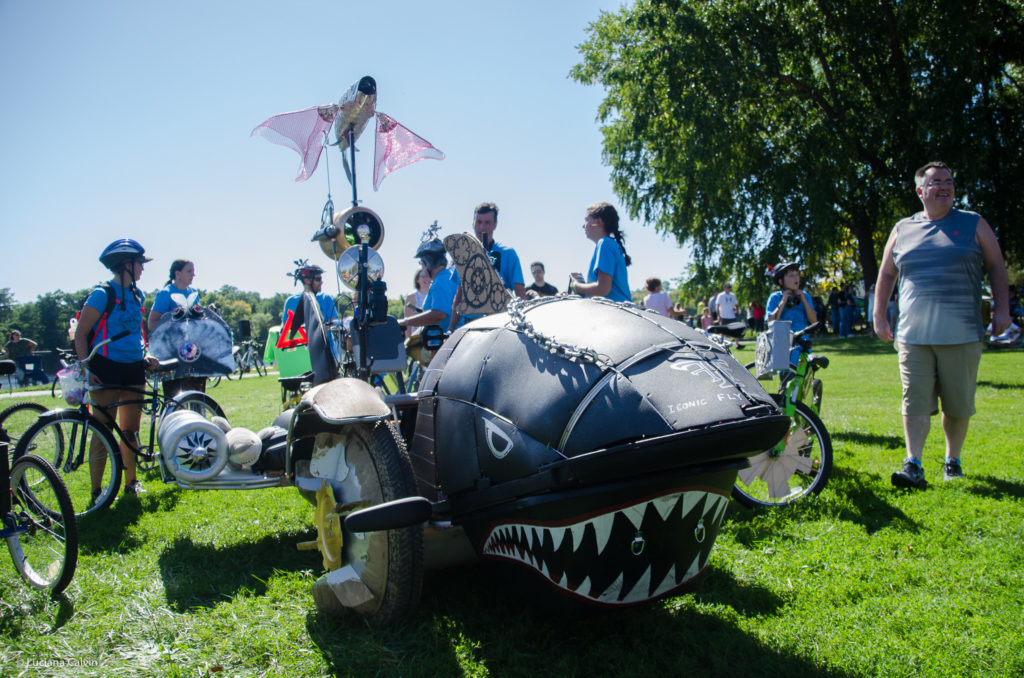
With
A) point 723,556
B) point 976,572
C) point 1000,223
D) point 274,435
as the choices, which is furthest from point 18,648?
point 1000,223

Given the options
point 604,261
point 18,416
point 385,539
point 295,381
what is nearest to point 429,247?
point 604,261

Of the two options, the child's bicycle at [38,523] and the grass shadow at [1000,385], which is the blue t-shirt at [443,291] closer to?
the child's bicycle at [38,523]

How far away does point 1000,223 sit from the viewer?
16812 mm

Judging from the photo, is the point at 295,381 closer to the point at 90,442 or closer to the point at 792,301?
the point at 90,442

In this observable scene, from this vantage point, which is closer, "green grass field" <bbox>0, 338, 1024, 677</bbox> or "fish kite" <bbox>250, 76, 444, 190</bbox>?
"green grass field" <bbox>0, 338, 1024, 677</bbox>

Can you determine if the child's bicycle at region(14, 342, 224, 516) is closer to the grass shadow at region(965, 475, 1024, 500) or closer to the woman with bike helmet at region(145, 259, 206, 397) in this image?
the woman with bike helmet at region(145, 259, 206, 397)

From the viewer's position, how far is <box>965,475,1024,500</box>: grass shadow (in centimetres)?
416

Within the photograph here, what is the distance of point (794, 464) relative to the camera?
13.9 feet

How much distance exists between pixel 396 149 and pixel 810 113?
1900 cm

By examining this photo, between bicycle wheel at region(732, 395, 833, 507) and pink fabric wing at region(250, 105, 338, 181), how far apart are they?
354cm

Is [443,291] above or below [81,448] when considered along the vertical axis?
above

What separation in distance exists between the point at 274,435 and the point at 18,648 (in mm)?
1519

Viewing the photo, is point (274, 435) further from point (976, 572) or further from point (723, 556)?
point (976, 572)

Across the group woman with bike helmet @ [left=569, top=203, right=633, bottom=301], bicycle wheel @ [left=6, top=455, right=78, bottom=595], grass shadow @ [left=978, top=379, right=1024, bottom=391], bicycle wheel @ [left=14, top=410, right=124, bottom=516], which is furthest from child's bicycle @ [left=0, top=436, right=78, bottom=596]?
grass shadow @ [left=978, top=379, right=1024, bottom=391]
